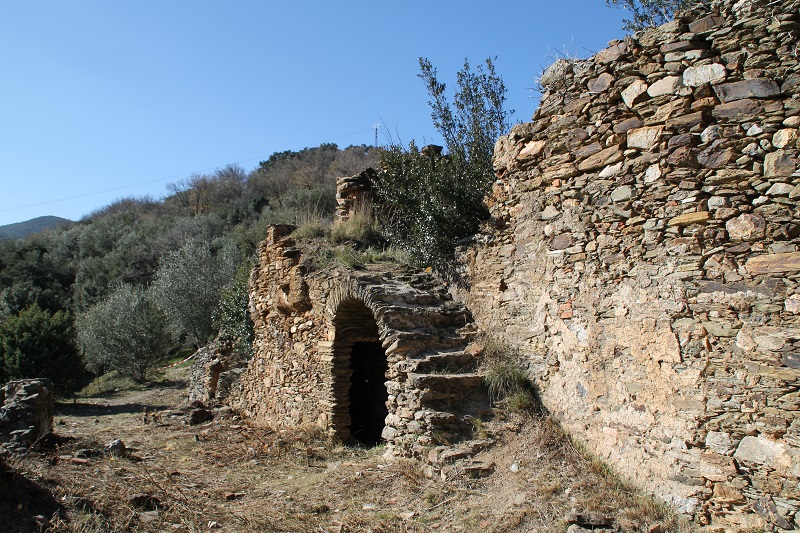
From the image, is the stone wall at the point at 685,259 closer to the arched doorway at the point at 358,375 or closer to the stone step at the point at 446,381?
the stone step at the point at 446,381

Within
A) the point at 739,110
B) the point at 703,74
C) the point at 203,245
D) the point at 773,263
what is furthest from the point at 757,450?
the point at 203,245

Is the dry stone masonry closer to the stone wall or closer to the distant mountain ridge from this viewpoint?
the stone wall

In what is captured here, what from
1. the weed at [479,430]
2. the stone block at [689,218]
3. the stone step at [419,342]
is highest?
the stone block at [689,218]

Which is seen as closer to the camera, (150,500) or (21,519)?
(21,519)

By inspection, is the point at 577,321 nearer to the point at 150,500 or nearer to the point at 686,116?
the point at 686,116

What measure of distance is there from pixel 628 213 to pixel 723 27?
152 centimetres

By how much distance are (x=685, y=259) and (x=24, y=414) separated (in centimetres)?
771

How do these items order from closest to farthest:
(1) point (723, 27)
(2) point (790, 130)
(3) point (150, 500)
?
(2) point (790, 130)
(1) point (723, 27)
(3) point (150, 500)

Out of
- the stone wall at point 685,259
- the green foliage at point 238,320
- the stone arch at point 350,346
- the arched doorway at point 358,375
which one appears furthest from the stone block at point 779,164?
the green foliage at point 238,320

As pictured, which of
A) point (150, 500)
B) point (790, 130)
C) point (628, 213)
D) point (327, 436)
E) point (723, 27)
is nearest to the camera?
point (790, 130)

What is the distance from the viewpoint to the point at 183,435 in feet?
30.4

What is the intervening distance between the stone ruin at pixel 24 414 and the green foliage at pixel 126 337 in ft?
42.3

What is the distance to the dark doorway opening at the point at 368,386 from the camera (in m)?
9.43

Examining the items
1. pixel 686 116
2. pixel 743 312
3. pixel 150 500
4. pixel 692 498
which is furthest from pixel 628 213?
pixel 150 500
